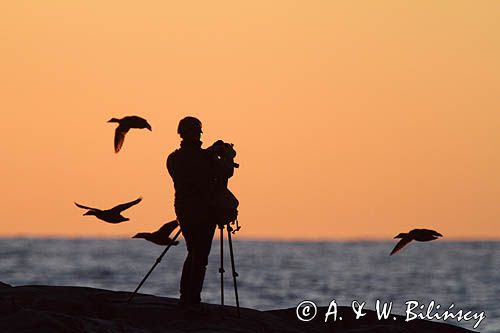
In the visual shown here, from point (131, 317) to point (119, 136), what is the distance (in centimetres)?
250

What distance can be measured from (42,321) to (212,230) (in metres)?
3.10

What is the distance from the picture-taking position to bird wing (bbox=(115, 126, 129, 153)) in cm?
2044

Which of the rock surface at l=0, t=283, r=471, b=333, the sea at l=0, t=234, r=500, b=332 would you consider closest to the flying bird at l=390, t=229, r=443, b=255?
the rock surface at l=0, t=283, r=471, b=333

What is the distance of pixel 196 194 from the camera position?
1978cm

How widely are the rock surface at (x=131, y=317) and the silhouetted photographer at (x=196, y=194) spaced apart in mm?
533

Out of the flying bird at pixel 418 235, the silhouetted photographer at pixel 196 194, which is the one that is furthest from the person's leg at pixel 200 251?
the flying bird at pixel 418 235

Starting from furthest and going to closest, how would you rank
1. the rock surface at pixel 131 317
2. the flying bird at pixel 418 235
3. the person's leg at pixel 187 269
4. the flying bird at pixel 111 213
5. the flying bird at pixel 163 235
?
the flying bird at pixel 418 235, the flying bird at pixel 163 235, the flying bird at pixel 111 213, the person's leg at pixel 187 269, the rock surface at pixel 131 317

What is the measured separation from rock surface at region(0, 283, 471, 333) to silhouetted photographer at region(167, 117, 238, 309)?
53cm

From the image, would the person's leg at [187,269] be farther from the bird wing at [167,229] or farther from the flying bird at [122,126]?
the flying bird at [122,126]

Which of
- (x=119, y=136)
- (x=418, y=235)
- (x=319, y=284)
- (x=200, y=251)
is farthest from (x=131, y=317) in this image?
(x=319, y=284)

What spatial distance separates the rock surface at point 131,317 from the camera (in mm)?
17781

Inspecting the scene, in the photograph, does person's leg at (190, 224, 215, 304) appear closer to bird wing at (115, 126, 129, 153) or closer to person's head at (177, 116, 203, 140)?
person's head at (177, 116, 203, 140)

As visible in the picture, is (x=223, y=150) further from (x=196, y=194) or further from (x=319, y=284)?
(x=319, y=284)

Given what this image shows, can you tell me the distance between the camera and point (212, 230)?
19812 millimetres
